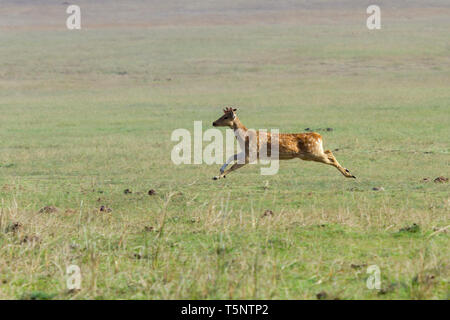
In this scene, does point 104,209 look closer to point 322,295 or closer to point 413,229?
point 413,229

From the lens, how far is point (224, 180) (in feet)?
49.6

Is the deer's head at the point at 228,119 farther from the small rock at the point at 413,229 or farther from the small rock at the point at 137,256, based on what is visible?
the small rock at the point at 137,256

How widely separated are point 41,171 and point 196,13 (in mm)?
70219

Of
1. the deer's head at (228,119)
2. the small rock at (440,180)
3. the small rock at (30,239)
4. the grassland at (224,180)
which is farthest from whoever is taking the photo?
the small rock at (440,180)

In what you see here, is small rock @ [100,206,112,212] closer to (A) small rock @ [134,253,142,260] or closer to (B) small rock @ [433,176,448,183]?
(A) small rock @ [134,253,142,260]

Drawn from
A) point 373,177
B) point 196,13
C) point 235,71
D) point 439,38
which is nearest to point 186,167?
point 373,177

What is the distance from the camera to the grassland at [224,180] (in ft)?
20.9

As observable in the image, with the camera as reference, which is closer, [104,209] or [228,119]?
[104,209]

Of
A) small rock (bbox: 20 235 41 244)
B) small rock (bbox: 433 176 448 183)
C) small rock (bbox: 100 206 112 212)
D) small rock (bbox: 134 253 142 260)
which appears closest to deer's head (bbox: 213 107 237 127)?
small rock (bbox: 100 206 112 212)

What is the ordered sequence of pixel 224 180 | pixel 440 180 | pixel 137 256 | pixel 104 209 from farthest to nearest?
pixel 224 180, pixel 440 180, pixel 104 209, pixel 137 256

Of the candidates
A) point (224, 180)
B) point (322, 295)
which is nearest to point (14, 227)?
point (322, 295)

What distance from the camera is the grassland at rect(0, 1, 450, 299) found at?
20.9 ft

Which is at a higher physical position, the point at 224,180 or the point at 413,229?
the point at 413,229

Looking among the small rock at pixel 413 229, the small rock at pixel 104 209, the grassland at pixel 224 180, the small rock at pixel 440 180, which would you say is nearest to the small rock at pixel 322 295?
the grassland at pixel 224 180
